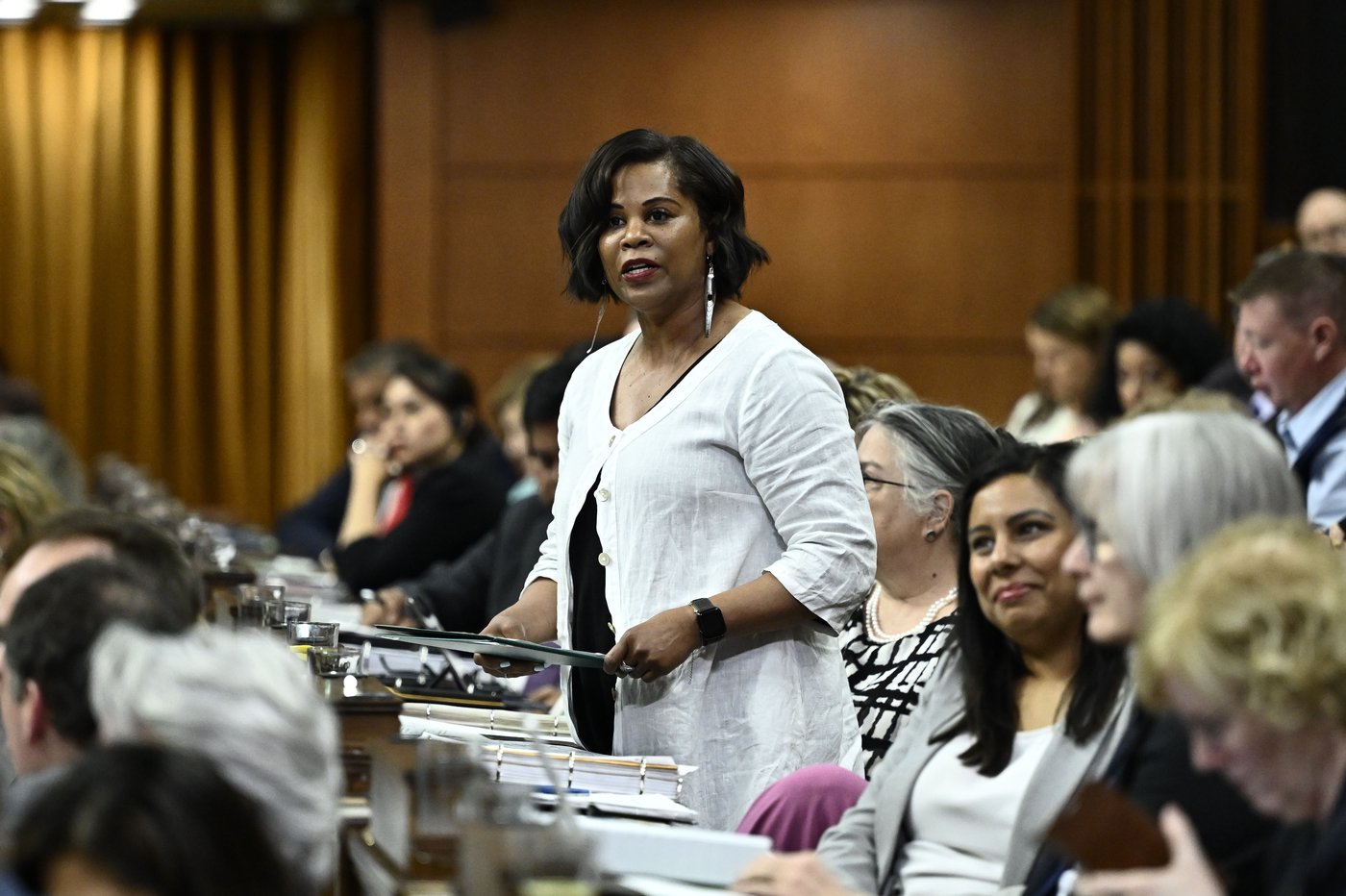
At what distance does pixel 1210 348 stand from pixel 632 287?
314cm

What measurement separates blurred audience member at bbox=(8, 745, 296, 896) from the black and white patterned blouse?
5.51 feet

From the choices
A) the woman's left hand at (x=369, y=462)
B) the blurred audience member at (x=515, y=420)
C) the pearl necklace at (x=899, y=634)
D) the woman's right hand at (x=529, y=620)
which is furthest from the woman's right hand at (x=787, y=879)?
the woman's left hand at (x=369, y=462)

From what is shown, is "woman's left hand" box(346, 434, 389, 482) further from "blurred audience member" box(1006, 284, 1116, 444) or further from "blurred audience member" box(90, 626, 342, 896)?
"blurred audience member" box(90, 626, 342, 896)

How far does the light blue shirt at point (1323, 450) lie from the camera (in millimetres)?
4266

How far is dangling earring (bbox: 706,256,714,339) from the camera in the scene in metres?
2.80

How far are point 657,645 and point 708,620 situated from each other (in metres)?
0.09

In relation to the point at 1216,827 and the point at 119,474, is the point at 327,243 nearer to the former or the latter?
the point at 119,474

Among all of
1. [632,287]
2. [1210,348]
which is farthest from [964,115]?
[632,287]

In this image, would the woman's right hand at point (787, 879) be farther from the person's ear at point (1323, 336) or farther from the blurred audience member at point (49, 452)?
the blurred audience member at point (49, 452)

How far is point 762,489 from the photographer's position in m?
2.71

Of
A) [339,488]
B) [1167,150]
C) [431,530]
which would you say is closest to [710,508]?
[431,530]

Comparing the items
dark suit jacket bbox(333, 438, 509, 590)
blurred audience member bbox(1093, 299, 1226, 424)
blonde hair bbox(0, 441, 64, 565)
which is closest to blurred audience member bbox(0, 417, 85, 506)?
dark suit jacket bbox(333, 438, 509, 590)

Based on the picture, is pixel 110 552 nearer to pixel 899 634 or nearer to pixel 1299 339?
pixel 899 634

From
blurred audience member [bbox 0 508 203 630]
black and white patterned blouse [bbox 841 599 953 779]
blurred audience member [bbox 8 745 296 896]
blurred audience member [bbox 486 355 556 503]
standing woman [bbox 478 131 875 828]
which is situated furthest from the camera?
blurred audience member [bbox 486 355 556 503]
